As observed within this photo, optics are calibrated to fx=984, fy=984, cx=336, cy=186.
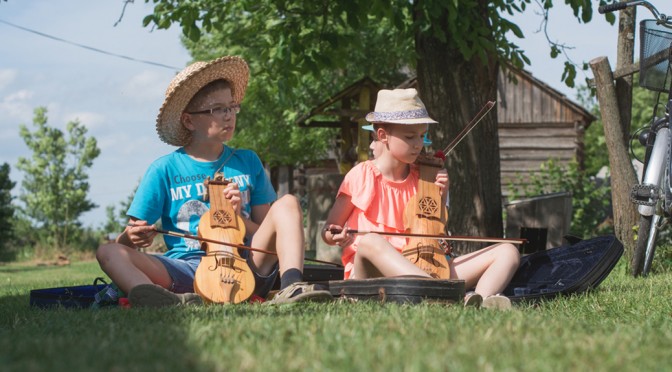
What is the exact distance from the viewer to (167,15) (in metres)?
10.8

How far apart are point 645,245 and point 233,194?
11.3ft

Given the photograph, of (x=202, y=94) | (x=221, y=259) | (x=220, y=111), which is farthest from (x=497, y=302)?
(x=202, y=94)

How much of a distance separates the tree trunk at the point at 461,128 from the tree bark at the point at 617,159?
1.04 m

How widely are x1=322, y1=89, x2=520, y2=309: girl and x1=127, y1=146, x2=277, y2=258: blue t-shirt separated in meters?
0.52

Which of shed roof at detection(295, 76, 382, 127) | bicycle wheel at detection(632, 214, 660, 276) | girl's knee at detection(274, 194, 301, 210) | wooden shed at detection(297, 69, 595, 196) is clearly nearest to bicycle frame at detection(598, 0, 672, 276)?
bicycle wheel at detection(632, 214, 660, 276)

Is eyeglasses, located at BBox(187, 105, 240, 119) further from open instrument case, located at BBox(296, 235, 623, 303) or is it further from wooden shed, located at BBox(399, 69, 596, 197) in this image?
wooden shed, located at BBox(399, 69, 596, 197)

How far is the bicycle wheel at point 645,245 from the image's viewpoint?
6.73 meters

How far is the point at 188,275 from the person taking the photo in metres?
5.44

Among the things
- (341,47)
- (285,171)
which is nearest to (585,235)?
(341,47)

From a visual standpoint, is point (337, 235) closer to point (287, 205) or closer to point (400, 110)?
point (287, 205)

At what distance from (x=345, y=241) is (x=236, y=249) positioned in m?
0.60

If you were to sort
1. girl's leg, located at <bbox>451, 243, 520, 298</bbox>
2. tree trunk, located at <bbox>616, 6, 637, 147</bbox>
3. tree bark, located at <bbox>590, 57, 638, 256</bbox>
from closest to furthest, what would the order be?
girl's leg, located at <bbox>451, 243, 520, 298</bbox>, tree bark, located at <bbox>590, 57, 638, 256</bbox>, tree trunk, located at <bbox>616, 6, 637, 147</bbox>

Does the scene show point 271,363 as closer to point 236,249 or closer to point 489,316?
point 489,316

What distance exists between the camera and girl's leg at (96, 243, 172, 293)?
514 cm
